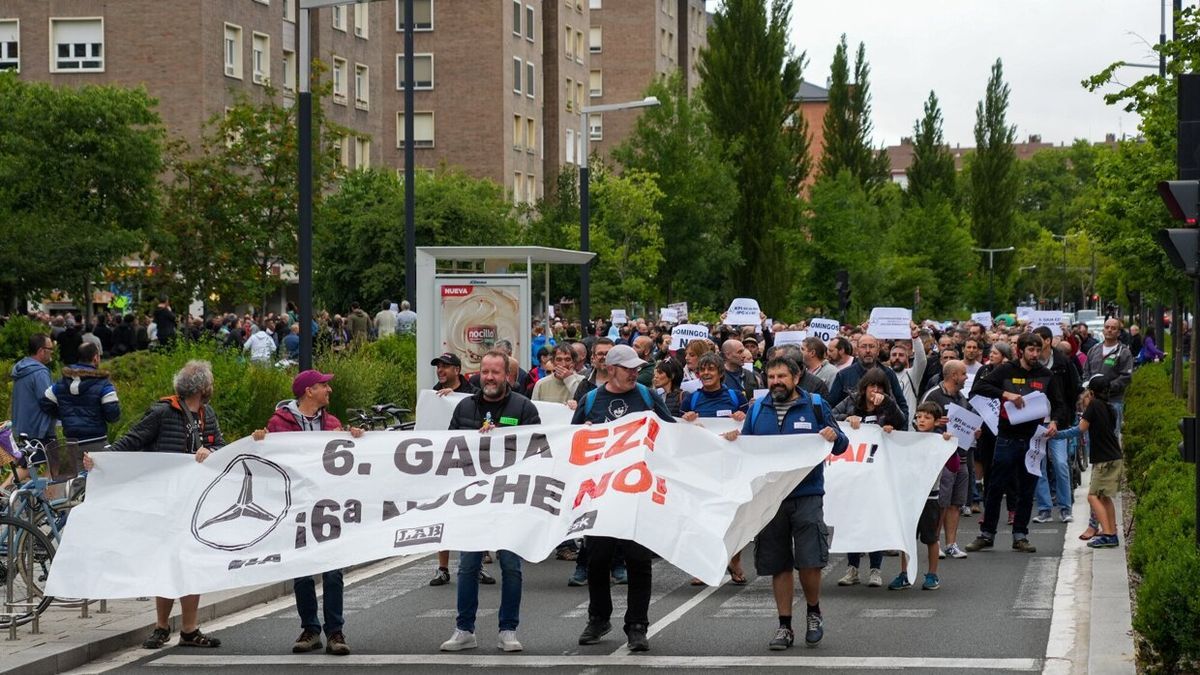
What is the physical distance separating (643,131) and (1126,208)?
36762 mm

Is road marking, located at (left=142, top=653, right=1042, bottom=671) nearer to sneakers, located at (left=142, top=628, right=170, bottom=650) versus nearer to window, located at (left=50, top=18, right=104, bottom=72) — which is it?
sneakers, located at (left=142, top=628, right=170, bottom=650)

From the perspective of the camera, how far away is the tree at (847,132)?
9188 cm

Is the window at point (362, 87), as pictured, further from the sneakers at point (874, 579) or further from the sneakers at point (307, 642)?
the sneakers at point (307, 642)

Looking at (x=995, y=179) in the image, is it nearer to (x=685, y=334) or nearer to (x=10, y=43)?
(x=10, y=43)

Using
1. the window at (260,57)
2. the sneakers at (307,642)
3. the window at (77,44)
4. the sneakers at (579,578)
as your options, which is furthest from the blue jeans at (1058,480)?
the window at (77,44)

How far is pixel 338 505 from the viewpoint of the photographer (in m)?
11.3

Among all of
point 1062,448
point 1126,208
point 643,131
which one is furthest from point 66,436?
point 643,131

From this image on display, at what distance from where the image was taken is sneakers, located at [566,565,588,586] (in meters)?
14.1

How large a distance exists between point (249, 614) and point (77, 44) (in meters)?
50.3

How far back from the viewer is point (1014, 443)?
1611 cm

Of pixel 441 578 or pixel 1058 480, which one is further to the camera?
pixel 1058 480

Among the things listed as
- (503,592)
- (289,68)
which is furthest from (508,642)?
(289,68)

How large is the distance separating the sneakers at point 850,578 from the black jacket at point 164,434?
524 cm

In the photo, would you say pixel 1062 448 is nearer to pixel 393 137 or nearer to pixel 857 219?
pixel 857 219
